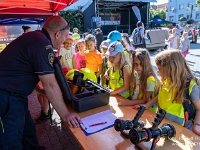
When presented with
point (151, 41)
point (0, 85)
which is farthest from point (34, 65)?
point (151, 41)

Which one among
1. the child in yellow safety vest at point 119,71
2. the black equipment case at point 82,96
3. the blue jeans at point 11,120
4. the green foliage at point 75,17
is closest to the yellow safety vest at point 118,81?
the child in yellow safety vest at point 119,71

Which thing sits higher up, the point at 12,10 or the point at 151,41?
the point at 12,10

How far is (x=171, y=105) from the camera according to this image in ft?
5.01

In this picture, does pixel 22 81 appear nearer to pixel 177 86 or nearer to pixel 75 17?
pixel 177 86

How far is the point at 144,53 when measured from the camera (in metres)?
1.95

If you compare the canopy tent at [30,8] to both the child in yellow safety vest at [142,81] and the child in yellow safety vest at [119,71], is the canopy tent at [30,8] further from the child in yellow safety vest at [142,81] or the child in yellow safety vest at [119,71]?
the child in yellow safety vest at [142,81]

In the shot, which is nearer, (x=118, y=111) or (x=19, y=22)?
(x=118, y=111)

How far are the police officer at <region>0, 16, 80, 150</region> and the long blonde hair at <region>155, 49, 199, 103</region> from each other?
834 millimetres

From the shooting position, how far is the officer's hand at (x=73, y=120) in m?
1.38

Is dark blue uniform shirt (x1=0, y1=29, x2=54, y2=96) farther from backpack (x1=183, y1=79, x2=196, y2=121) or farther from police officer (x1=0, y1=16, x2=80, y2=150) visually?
backpack (x1=183, y1=79, x2=196, y2=121)

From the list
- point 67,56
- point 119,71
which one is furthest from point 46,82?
point 67,56

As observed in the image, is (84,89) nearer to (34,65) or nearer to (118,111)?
(118,111)

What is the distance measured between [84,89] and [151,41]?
30.4ft

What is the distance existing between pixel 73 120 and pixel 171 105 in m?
0.84
